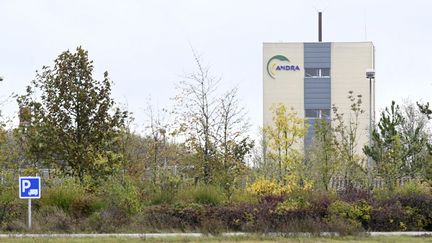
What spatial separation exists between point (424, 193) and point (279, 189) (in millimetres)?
4241

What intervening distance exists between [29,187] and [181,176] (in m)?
5.09

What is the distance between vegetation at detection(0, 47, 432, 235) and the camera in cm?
2009

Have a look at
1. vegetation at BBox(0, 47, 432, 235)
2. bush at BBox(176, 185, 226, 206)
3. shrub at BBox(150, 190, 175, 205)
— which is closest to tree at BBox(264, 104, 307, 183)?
vegetation at BBox(0, 47, 432, 235)

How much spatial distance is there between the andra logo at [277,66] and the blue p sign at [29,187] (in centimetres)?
5911

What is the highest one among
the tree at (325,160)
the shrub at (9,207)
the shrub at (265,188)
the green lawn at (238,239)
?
the tree at (325,160)

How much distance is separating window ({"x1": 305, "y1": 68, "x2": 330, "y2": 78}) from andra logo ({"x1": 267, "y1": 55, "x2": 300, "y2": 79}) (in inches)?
44.2

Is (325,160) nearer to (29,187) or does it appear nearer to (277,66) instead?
(29,187)

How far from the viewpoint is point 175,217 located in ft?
66.4

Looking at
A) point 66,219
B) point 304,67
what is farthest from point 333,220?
point 304,67

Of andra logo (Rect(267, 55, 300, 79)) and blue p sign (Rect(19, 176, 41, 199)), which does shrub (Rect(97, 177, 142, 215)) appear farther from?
andra logo (Rect(267, 55, 300, 79))

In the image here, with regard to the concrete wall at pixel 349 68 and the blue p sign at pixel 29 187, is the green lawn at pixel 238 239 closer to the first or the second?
the blue p sign at pixel 29 187

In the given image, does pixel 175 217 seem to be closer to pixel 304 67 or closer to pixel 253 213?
pixel 253 213

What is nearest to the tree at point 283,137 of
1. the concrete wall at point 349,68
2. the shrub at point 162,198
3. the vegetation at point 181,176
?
the vegetation at point 181,176

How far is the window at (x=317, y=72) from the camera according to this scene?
3056 inches
